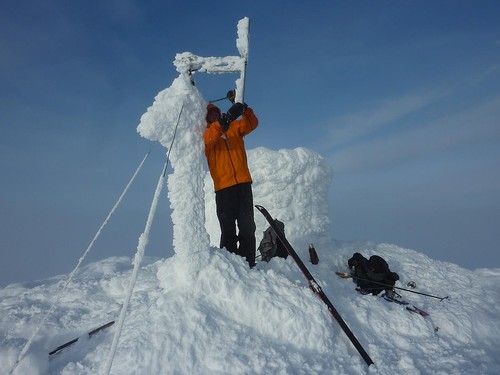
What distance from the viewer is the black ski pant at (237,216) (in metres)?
4.18

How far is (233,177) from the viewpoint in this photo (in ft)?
13.5

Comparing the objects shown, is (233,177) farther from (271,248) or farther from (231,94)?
(271,248)

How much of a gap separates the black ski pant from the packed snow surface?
37 centimetres

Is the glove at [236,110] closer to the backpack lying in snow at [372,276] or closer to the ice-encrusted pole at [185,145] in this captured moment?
the ice-encrusted pole at [185,145]

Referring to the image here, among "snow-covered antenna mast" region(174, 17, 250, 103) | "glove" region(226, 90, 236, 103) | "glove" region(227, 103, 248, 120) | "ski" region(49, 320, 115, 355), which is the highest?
"snow-covered antenna mast" region(174, 17, 250, 103)

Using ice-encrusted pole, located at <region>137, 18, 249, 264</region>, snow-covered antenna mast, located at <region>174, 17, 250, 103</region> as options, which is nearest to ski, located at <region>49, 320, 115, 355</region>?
ice-encrusted pole, located at <region>137, 18, 249, 264</region>

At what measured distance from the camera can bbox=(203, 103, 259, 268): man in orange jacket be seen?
163 inches

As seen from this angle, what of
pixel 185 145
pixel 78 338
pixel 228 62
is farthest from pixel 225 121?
pixel 78 338

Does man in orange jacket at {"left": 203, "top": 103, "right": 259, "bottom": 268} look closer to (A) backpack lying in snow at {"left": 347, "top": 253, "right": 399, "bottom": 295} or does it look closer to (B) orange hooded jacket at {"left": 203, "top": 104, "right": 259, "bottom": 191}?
(B) orange hooded jacket at {"left": 203, "top": 104, "right": 259, "bottom": 191}

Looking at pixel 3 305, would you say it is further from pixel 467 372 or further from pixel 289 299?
pixel 467 372

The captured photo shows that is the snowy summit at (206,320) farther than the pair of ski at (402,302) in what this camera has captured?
No

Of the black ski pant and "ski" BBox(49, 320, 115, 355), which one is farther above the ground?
the black ski pant

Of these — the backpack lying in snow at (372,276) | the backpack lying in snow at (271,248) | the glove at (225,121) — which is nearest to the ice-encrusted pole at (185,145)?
the glove at (225,121)

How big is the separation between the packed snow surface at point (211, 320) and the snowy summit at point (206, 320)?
1 centimetres
